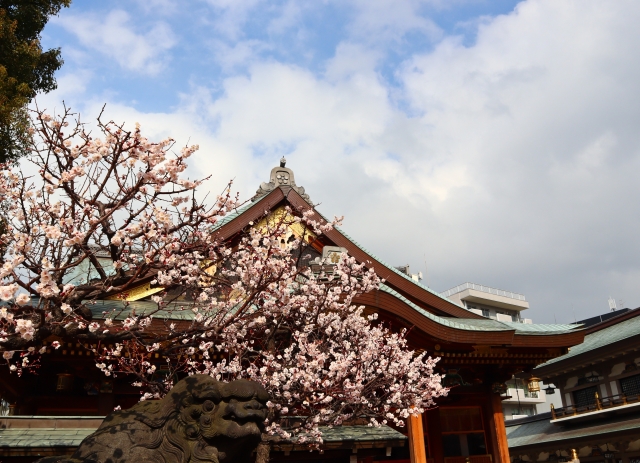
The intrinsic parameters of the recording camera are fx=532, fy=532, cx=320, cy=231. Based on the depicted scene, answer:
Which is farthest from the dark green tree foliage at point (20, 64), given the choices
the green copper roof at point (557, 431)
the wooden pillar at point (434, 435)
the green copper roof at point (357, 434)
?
the green copper roof at point (557, 431)

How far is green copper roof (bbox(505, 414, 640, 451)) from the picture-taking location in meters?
19.8

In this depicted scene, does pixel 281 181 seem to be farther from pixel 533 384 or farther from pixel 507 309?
pixel 507 309

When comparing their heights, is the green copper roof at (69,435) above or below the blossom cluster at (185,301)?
below

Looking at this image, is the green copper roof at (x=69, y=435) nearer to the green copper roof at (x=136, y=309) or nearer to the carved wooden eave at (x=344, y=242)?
the green copper roof at (x=136, y=309)

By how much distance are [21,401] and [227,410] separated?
25.1 feet

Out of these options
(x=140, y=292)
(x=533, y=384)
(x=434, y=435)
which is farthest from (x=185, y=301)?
(x=533, y=384)

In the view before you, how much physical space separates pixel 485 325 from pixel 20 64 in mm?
11997

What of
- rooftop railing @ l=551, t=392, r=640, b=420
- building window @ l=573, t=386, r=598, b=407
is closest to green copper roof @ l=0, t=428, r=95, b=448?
rooftop railing @ l=551, t=392, r=640, b=420

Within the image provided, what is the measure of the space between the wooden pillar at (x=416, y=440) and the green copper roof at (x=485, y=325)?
7.25ft

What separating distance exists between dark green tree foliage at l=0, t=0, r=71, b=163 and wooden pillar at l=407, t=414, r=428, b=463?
992 centimetres

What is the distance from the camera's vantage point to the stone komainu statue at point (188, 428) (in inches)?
186

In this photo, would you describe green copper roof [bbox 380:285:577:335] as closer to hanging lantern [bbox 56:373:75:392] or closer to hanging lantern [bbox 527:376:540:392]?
hanging lantern [bbox 527:376:540:392]

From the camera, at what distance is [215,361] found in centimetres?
1042

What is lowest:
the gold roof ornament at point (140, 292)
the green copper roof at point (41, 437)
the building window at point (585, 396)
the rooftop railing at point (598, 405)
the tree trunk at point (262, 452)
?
the tree trunk at point (262, 452)
